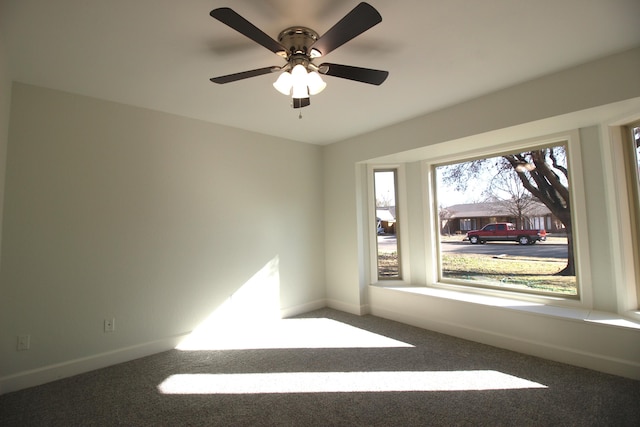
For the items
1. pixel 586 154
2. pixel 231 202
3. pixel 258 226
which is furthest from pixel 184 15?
pixel 586 154

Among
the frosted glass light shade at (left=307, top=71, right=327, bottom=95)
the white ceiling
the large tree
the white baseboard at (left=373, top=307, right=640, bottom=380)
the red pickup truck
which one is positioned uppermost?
the white ceiling

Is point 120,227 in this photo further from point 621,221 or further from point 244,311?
point 621,221

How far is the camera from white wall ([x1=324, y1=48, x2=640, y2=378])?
7.78 feet

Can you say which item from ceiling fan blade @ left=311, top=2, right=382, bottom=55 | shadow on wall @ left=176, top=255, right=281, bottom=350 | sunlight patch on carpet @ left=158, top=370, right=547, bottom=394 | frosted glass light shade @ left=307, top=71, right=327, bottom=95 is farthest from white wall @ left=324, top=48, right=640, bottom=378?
ceiling fan blade @ left=311, top=2, right=382, bottom=55

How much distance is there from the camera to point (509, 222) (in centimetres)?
352

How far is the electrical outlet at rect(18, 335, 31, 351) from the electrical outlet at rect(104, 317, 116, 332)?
51 cm

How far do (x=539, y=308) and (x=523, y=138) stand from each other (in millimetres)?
1739

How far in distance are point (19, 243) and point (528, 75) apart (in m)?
4.46

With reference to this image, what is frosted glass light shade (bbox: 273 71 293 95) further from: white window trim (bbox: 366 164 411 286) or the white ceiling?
white window trim (bbox: 366 164 411 286)

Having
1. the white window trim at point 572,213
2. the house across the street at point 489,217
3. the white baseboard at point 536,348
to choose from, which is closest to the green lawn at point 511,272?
the white window trim at point 572,213

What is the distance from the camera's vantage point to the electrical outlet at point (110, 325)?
9.12 ft

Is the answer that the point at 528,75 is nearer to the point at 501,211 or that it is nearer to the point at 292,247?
the point at 501,211

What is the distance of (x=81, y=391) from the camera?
92.4 inches

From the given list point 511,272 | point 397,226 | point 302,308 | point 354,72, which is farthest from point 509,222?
point 302,308
